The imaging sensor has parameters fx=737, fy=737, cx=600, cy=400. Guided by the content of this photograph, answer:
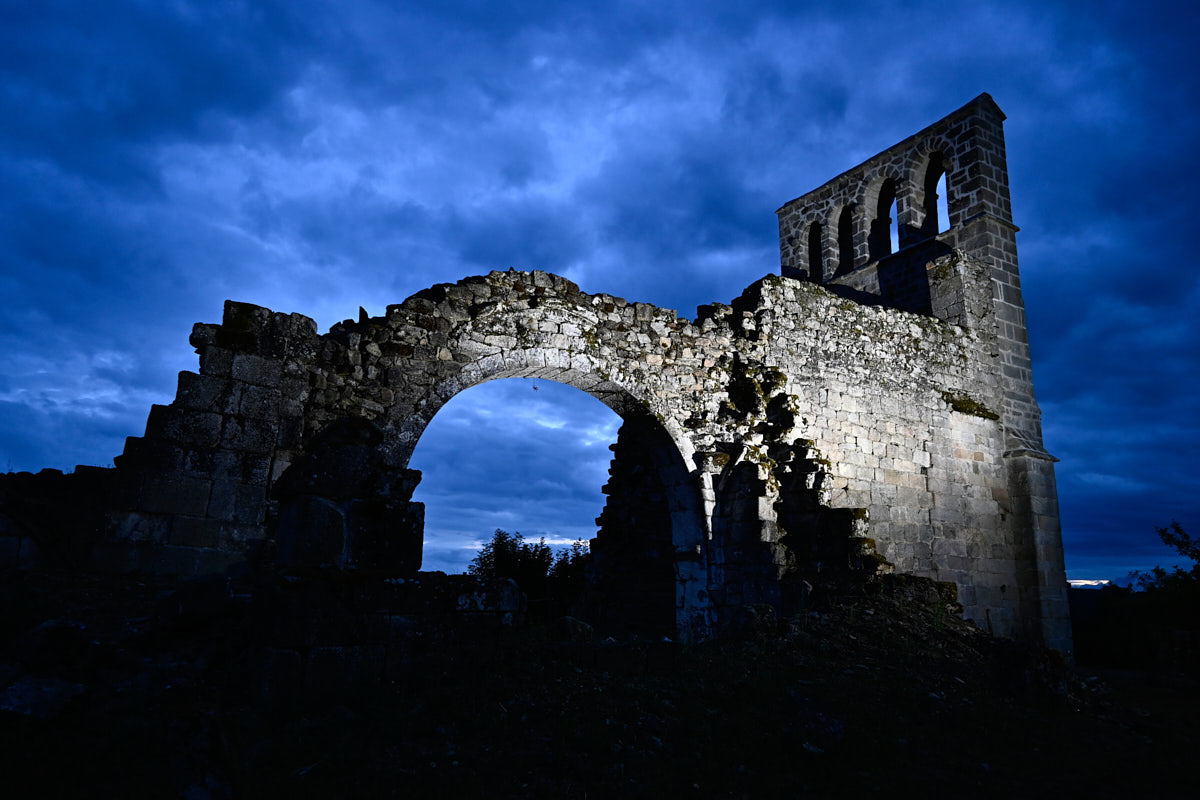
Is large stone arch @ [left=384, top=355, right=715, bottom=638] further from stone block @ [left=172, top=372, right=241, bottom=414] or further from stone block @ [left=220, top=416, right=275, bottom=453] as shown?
stone block @ [left=172, top=372, right=241, bottom=414]

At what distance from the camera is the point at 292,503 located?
4.76m

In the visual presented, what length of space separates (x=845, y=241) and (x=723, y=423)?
7.67 m

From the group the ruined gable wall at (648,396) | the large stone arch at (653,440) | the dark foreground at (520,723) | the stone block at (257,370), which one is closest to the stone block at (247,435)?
the ruined gable wall at (648,396)

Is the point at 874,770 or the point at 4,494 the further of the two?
the point at 4,494

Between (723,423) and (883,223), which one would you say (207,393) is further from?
(883,223)

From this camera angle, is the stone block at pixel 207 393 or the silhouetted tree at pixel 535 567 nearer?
the stone block at pixel 207 393

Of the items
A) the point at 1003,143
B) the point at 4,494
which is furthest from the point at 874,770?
the point at 1003,143

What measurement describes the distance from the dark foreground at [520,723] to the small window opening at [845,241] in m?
10.2

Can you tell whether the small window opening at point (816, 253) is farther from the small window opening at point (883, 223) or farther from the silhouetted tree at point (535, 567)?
the silhouetted tree at point (535, 567)

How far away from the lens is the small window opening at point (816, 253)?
15188mm

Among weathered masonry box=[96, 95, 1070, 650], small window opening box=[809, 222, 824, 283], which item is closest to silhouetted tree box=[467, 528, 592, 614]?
weathered masonry box=[96, 95, 1070, 650]

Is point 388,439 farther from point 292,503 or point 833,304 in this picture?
point 833,304

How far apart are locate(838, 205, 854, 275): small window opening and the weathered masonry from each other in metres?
0.09

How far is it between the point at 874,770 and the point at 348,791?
8.54 ft
